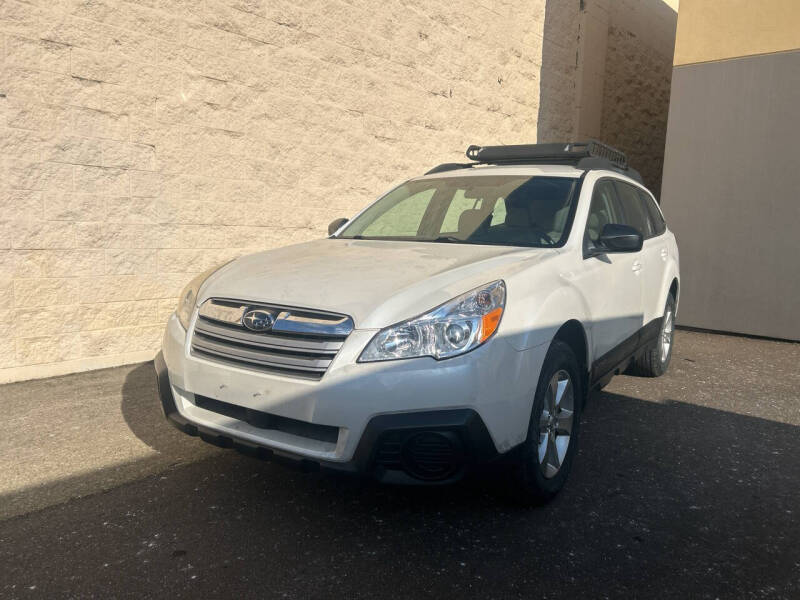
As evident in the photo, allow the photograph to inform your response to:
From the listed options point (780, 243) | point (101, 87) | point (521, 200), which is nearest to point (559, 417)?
point (521, 200)

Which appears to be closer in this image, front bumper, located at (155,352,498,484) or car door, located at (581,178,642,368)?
front bumper, located at (155,352,498,484)

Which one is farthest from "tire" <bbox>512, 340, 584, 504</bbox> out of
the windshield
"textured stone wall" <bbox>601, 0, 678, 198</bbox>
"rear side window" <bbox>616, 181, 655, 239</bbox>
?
"textured stone wall" <bbox>601, 0, 678, 198</bbox>

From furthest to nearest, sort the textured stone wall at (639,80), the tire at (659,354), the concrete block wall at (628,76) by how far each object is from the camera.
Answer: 1. the textured stone wall at (639,80)
2. the concrete block wall at (628,76)
3. the tire at (659,354)

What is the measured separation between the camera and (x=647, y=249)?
5172mm

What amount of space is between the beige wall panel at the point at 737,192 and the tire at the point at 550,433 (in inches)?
225

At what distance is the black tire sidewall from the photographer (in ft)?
9.93

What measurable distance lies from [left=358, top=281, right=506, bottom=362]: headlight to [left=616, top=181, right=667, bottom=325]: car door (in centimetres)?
247

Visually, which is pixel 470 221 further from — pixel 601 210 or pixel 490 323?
pixel 490 323

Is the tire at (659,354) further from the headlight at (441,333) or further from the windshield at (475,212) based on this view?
the headlight at (441,333)

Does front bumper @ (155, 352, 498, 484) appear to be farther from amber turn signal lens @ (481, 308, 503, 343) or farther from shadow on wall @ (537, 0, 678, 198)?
shadow on wall @ (537, 0, 678, 198)

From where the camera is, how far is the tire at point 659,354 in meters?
5.76

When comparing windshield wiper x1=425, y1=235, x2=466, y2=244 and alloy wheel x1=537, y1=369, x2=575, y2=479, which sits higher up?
windshield wiper x1=425, y1=235, x2=466, y2=244

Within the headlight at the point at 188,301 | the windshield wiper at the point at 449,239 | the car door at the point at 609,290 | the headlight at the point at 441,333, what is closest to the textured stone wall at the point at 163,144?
the headlight at the point at 188,301

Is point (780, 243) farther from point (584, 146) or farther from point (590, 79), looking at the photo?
point (590, 79)
